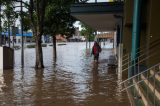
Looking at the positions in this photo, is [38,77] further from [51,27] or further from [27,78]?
[51,27]

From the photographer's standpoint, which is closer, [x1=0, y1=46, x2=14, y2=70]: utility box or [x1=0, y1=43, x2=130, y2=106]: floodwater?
[x1=0, y1=43, x2=130, y2=106]: floodwater

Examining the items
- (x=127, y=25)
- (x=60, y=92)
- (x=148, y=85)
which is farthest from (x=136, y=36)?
(x=148, y=85)

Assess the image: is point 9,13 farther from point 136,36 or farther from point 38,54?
point 136,36

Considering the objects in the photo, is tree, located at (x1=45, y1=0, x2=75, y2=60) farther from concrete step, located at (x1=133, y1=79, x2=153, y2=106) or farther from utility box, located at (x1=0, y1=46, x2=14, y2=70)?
concrete step, located at (x1=133, y1=79, x2=153, y2=106)

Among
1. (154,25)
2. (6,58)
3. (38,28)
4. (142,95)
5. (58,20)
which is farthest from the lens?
(58,20)

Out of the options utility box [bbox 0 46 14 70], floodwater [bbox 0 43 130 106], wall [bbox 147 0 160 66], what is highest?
wall [bbox 147 0 160 66]

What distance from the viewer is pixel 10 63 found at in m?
24.5

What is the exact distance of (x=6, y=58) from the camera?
77.3 feet

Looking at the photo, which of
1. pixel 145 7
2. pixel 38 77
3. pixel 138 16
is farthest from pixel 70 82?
pixel 145 7

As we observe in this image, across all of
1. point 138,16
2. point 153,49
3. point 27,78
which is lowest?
point 27,78

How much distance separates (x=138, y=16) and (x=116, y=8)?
6.28 m

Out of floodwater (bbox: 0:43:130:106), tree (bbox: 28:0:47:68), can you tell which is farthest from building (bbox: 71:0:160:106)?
tree (bbox: 28:0:47:68)

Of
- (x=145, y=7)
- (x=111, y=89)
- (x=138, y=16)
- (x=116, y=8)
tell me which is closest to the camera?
(x=111, y=89)

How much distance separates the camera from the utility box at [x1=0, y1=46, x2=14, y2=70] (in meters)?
23.0
